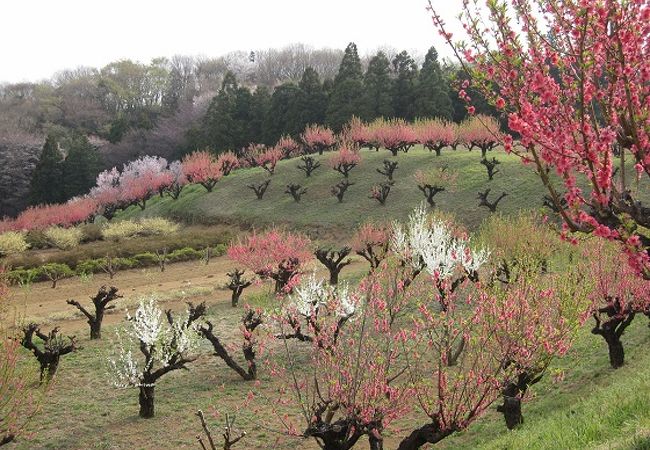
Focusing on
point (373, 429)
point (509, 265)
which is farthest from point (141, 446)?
point (509, 265)

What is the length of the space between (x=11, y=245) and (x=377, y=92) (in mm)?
33535

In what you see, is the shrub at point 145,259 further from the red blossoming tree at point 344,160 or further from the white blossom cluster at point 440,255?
the red blossoming tree at point 344,160

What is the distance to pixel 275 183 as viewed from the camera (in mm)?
45938

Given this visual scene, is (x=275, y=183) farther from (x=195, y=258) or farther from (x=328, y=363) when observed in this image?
(x=328, y=363)

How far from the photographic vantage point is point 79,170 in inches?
2286

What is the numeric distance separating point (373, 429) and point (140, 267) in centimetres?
2503

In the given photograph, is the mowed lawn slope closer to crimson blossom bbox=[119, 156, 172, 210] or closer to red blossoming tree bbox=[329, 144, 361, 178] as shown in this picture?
red blossoming tree bbox=[329, 144, 361, 178]

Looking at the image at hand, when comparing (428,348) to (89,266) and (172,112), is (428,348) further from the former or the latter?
(172,112)

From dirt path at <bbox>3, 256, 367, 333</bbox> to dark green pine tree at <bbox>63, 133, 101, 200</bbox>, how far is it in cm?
3190

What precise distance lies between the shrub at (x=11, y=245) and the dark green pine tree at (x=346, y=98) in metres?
27.6

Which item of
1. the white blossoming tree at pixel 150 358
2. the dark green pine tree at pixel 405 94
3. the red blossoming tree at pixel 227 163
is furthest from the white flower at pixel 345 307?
the dark green pine tree at pixel 405 94

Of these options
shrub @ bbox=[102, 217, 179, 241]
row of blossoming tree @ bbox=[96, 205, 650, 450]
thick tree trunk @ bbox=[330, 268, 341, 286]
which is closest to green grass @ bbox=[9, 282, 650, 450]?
row of blossoming tree @ bbox=[96, 205, 650, 450]

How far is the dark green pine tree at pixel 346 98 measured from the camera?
52125 millimetres

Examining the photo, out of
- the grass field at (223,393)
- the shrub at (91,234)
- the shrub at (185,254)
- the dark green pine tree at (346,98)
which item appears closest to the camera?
the grass field at (223,393)
